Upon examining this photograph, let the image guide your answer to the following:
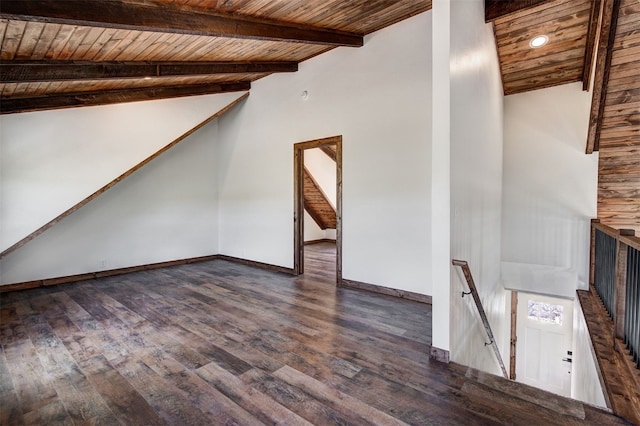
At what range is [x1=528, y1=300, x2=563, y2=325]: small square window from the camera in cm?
771

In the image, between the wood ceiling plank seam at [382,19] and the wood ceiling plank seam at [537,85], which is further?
the wood ceiling plank seam at [537,85]

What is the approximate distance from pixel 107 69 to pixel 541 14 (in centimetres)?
511

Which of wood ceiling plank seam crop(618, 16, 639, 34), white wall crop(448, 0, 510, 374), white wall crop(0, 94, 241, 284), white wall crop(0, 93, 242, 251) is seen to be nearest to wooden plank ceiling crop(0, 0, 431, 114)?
white wall crop(0, 93, 242, 251)

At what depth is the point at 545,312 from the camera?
7.87 m

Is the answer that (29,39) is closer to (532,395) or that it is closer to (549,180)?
(532,395)

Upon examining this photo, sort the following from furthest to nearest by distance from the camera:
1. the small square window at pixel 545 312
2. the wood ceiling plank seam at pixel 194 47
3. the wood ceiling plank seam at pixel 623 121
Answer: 1. the small square window at pixel 545 312
2. the wood ceiling plank seam at pixel 623 121
3. the wood ceiling plank seam at pixel 194 47

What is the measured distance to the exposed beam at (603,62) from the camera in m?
3.19

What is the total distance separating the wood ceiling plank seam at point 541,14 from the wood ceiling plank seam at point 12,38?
16.0 ft

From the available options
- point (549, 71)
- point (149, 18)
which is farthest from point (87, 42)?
point (549, 71)

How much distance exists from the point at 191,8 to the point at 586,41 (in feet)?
16.2

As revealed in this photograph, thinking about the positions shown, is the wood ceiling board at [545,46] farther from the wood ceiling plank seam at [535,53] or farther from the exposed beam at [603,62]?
the exposed beam at [603,62]

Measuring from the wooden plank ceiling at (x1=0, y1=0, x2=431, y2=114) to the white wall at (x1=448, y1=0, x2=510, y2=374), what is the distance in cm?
101

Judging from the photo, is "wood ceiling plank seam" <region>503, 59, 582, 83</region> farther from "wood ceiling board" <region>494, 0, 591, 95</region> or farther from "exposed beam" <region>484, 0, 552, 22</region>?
"exposed beam" <region>484, 0, 552, 22</region>

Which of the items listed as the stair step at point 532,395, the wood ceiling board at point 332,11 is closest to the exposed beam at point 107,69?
the wood ceiling board at point 332,11
